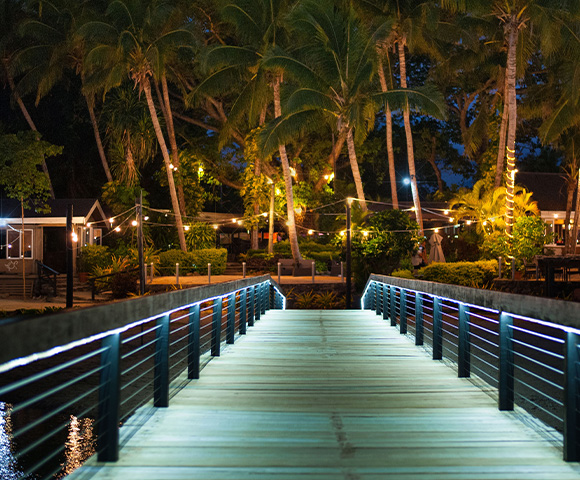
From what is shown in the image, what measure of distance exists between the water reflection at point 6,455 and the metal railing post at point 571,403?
634 centimetres

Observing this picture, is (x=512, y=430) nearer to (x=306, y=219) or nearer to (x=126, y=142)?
(x=126, y=142)

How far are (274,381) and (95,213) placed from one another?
31.6m

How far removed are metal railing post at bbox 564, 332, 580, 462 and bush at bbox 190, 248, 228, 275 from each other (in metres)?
30.0

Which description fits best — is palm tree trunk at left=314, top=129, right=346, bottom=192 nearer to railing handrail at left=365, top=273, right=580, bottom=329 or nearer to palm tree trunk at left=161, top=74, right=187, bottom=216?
palm tree trunk at left=161, top=74, right=187, bottom=216

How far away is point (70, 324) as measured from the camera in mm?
3447

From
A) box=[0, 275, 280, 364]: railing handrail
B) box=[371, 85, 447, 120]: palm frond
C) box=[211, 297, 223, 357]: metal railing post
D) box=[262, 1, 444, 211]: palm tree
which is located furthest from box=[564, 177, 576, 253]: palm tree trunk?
box=[0, 275, 280, 364]: railing handrail

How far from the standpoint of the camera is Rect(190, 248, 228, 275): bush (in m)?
33.8

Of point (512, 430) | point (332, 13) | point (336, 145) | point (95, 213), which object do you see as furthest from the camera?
point (336, 145)

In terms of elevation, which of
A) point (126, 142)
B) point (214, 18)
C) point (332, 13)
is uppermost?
point (214, 18)

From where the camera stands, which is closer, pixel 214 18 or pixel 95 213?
pixel 95 213

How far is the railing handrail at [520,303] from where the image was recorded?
414 centimetres

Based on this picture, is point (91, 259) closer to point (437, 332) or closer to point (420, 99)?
point (420, 99)

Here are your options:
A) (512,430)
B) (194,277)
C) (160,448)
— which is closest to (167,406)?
(160,448)

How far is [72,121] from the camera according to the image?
4388 cm
